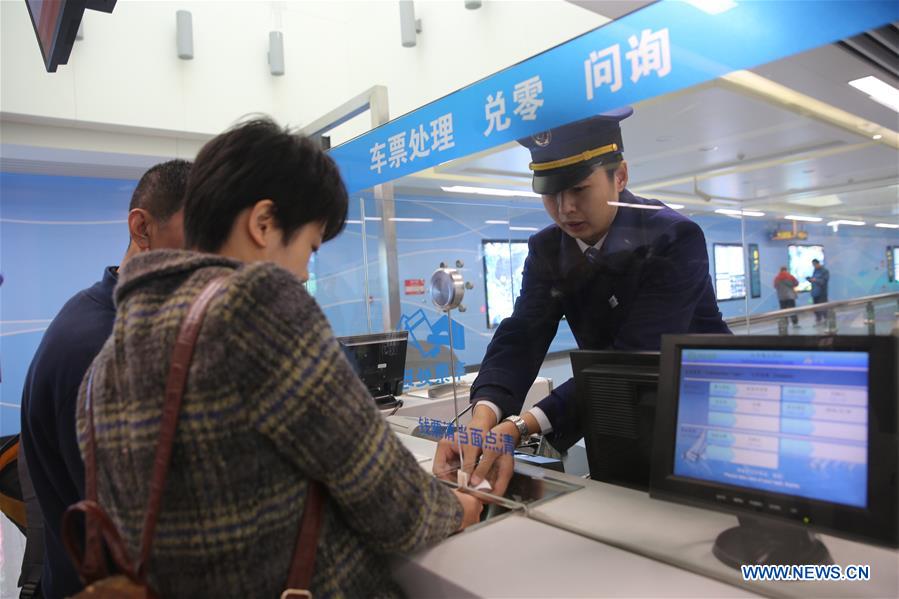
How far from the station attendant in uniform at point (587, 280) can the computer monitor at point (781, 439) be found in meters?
0.49

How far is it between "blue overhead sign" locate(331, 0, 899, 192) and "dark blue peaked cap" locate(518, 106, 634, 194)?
0.11 m

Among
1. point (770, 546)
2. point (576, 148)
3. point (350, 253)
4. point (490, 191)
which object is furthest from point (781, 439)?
point (350, 253)

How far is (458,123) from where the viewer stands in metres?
2.06

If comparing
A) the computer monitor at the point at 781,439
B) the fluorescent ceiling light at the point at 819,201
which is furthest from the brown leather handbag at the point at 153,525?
the fluorescent ceiling light at the point at 819,201

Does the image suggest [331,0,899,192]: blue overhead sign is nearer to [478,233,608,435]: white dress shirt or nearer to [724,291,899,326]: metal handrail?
[724,291,899,326]: metal handrail

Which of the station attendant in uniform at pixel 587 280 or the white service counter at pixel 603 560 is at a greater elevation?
the station attendant in uniform at pixel 587 280

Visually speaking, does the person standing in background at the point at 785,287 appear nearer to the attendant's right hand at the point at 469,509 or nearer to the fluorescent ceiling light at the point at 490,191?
the fluorescent ceiling light at the point at 490,191

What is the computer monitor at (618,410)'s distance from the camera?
1.28 metres

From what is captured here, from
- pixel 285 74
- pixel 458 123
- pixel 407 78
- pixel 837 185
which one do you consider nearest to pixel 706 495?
pixel 837 185

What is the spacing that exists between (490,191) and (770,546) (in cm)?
203

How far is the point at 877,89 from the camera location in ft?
4.86

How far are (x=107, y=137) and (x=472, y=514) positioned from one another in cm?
516

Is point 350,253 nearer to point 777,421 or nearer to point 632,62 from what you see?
point 632,62

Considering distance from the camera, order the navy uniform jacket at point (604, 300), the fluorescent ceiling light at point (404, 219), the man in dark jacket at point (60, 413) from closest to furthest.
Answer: the man in dark jacket at point (60, 413) → the navy uniform jacket at point (604, 300) → the fluorescent ceiling light at point (404, 219)
